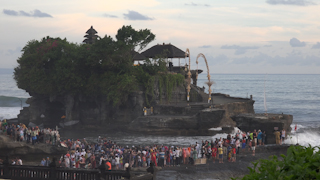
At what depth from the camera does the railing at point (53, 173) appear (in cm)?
1652

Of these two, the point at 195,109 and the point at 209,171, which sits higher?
the point at 195,109

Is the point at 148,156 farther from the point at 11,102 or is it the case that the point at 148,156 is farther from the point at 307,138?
the point at 11,102

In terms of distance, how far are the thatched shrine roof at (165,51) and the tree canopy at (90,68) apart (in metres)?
3.22

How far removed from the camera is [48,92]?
4769 cm

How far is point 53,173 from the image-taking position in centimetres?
1736

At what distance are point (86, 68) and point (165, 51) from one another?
10.4 metres

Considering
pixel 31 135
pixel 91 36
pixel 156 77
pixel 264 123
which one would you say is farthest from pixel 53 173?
pixel 91 36

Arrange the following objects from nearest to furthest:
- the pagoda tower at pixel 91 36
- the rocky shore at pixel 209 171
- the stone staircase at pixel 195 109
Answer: the rocky shore at pixel 209 171 < the stone staircase at pixel 195 109 < the pagoda tower at pixel 91 36

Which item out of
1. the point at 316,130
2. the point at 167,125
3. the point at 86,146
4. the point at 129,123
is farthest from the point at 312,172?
the point at 316,130

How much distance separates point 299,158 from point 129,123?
40.0 m

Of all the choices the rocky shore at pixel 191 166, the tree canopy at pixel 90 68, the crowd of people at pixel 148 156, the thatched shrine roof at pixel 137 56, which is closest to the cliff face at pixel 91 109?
the tree canopy at pixel 90 68

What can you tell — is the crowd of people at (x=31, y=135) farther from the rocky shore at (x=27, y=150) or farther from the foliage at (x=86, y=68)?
the foliage at (x=86, y=68)

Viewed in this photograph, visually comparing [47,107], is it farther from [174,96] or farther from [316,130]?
[316,130]

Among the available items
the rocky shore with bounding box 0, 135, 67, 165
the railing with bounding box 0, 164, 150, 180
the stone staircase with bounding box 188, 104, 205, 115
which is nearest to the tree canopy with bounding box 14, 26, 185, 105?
the stone staircase with bounding box 188, 104, 205, 115
